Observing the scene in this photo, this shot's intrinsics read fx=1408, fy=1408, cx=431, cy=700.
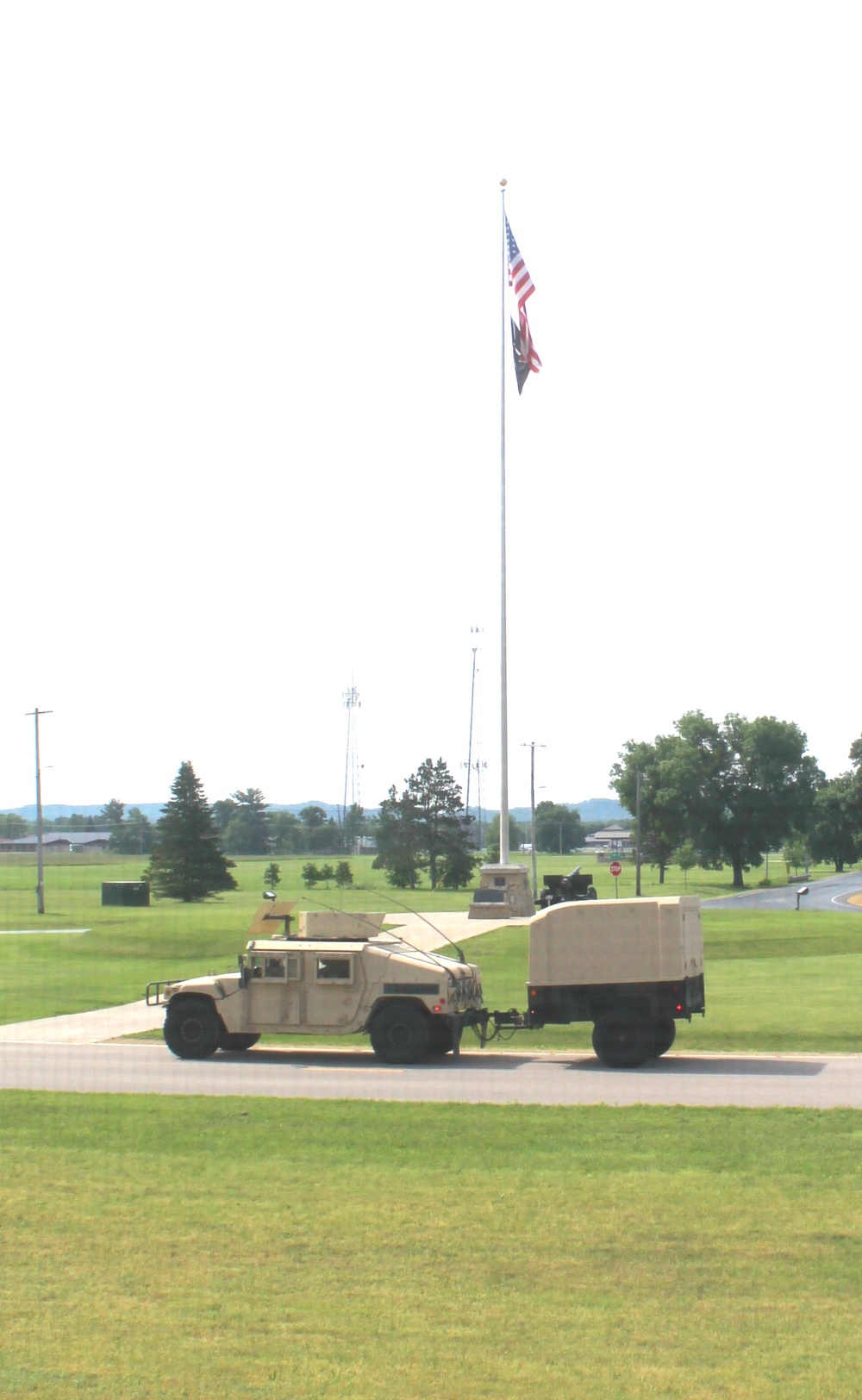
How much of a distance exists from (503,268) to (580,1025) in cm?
2863

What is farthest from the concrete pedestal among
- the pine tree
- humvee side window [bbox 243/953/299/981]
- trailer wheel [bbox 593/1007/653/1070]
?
the pine tree

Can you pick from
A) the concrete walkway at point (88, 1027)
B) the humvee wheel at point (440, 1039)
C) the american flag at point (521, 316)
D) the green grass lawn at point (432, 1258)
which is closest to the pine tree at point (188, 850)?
the american flag at point (521, 316)

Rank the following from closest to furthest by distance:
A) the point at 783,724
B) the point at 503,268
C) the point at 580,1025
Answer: the point at 580,1025 → the point at 503,268 → the point at 783,724

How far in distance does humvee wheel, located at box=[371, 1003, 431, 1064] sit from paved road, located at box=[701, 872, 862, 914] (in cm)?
4231

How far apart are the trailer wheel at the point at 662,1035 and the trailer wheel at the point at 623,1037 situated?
20.6 inches

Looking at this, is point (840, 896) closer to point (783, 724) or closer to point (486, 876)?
point (783, 724)

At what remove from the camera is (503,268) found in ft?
147

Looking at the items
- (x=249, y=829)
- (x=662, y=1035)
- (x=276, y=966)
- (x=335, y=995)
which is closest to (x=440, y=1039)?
(x=335, y=995)

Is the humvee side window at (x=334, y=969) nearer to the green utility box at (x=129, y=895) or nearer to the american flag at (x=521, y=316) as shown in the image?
the american flag at (x=521, y=316)

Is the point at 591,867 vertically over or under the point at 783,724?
under

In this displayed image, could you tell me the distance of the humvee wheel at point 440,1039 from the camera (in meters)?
19.4

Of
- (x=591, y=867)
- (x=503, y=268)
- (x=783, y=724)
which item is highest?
(x=503, y=268)

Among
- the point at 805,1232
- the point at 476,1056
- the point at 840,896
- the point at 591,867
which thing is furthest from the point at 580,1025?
the point at 591,867

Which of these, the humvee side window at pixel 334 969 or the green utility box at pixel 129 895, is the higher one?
the humvee side window at pixel 334 969
